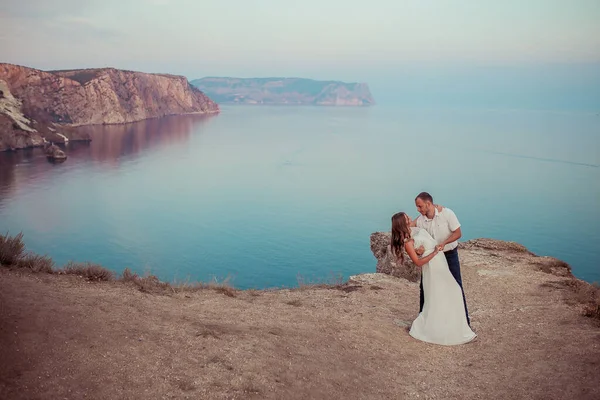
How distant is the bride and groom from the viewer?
27.4ft

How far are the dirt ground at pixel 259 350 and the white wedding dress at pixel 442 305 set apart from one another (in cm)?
22

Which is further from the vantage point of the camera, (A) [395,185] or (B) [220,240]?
(A) [395,185]

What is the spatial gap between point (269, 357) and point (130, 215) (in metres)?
40.4

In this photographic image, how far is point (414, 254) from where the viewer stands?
8055 millimetres

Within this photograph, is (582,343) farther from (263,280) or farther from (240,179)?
(240,179)

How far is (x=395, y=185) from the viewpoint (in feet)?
190

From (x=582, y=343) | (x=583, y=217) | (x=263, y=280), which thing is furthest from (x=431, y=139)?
(x=582, y=343)

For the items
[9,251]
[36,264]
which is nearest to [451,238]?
[36,264]

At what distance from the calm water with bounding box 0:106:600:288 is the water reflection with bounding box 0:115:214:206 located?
0.45 m

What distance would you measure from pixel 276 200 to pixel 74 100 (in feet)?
287

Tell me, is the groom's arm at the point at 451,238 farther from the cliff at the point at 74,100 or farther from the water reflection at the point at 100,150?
the cliff at the point at 74,100

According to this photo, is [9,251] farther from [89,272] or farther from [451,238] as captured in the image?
[451,238]

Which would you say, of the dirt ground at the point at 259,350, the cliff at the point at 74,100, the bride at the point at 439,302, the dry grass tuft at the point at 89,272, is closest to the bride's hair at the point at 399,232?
the bride at the point at 439,302

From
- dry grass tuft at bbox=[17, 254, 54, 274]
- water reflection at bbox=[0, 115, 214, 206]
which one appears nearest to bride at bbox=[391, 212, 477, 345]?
dry grass tuft at bbox=[17, 254, 54, 274]
